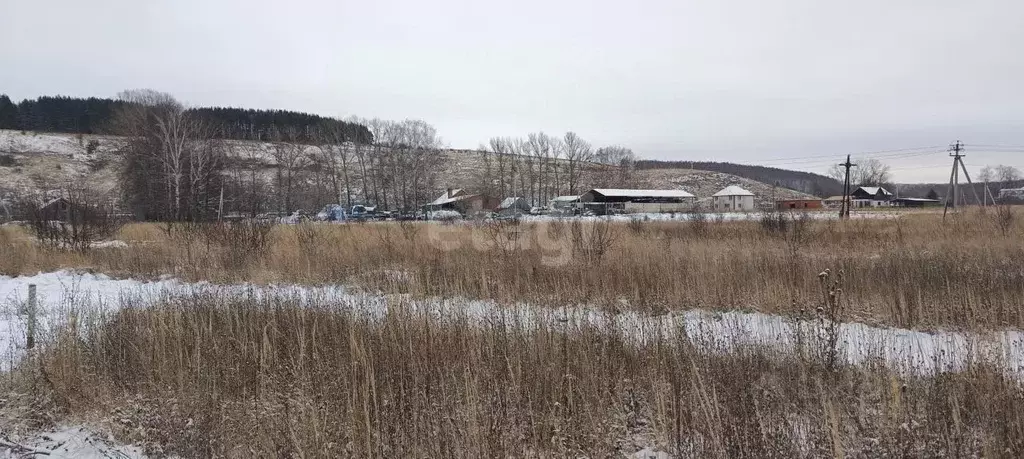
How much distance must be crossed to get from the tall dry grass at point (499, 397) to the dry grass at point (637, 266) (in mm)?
3058

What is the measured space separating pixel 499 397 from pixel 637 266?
648 cm

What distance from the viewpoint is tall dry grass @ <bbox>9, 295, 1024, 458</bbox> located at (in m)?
2.68

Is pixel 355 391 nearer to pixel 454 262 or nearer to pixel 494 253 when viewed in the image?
pixel 454 262

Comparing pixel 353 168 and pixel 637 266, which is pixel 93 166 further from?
pixel 637 266

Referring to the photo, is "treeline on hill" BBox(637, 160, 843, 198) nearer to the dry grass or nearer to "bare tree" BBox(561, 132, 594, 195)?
"bare tree" BBox(561, 132, 594, 195)

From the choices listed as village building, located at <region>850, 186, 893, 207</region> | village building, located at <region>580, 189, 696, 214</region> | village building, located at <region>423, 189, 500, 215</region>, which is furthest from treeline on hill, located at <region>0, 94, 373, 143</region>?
village building, located at <region>850, 186, 893, 207</region>

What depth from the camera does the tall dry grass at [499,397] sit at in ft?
8.79

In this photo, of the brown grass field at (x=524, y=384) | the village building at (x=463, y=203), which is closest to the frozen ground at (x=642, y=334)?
the brown grass field at (x=524, y=384)

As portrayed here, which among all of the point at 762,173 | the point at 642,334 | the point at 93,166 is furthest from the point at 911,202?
the point at 93,166

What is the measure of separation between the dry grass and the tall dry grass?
3.06 meters

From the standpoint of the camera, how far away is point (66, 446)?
3.22 m

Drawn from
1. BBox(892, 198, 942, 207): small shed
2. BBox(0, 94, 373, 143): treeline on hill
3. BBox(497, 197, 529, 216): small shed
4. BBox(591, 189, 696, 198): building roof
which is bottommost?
BBox(497, 197, 529, 216): small shed

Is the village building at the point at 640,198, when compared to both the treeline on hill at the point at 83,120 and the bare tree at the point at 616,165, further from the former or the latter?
the treeline on hill at the point at 83,120

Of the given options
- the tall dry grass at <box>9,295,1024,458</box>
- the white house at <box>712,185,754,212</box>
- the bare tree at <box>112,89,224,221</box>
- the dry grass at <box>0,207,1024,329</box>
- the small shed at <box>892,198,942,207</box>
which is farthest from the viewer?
the small shed at <box>892,198,942,207</box>
